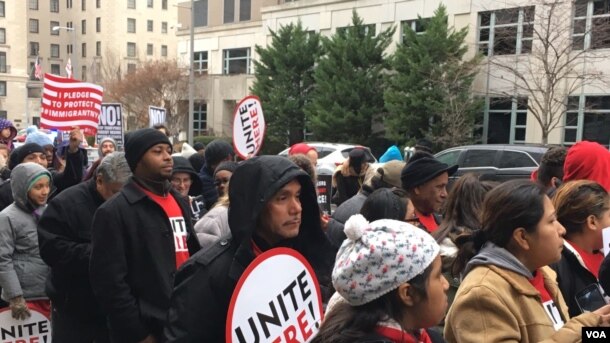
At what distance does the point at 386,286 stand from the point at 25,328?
3.37 metres

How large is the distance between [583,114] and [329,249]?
85.8 feet

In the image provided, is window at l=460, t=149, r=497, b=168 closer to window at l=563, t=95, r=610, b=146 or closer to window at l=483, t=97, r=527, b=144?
window at l=563, t=95, r=610, b=146

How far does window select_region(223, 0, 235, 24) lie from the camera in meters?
46.2


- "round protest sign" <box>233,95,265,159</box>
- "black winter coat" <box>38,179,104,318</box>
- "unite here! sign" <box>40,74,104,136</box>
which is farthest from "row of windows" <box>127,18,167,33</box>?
"black winter coat" <box>38,179,104,318</box>

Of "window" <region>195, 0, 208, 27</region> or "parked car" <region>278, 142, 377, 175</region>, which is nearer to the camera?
"parked car" <region>278, 142, 377, 175</region>

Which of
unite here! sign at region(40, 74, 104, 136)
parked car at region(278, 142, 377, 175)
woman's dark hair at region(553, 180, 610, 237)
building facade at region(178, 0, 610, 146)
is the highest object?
building facade at region(178, 0, 610, 146)

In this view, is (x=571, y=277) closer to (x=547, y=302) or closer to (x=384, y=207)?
(x=547, y=302)

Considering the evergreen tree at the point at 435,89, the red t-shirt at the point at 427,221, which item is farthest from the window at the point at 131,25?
the red t-shirt at the point at 427,221

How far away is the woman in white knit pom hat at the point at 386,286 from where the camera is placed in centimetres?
205

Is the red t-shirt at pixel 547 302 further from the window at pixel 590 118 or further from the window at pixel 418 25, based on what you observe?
the window at pixel 418 25

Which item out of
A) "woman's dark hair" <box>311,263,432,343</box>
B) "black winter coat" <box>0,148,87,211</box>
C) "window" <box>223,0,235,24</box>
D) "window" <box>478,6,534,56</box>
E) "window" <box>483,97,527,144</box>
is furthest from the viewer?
"window" <box>223,0,235,24</box>

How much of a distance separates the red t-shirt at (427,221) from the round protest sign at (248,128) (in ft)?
15.2

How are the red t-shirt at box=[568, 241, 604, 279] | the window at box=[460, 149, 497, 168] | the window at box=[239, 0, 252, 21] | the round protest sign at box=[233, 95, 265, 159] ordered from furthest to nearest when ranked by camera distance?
the window at box=[239, 0, 252, 21], the window at box=[460, 149, 497, 168], the round protest sign at box=[233, 95, 265, 159], the red t-shirt at box=[568, 241, 604, 279]

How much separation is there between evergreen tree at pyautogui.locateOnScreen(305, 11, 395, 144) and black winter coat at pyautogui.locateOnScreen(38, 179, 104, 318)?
86.7ft
